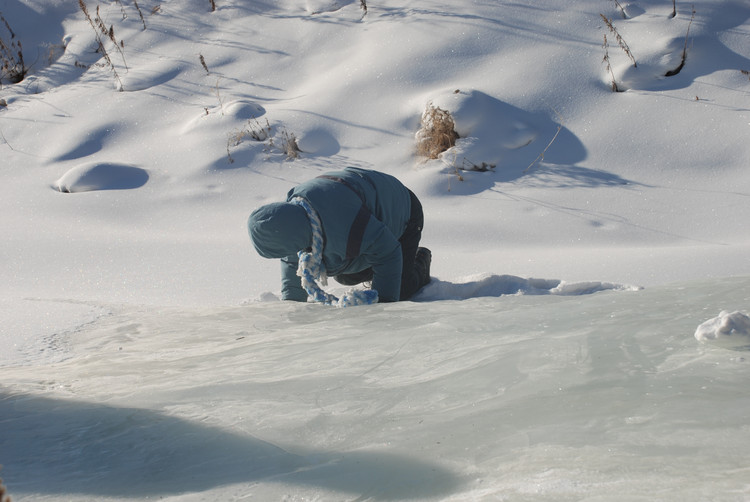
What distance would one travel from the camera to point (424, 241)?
4543mm

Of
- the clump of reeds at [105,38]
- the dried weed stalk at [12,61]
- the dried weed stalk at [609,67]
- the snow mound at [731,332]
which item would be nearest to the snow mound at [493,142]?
the dried weed stalk at [609,67]

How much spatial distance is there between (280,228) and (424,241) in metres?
1.87

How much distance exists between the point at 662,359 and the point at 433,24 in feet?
20.1

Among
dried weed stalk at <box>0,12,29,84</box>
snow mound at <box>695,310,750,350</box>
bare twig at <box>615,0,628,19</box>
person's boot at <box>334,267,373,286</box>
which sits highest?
bare twig at <box>615,0,628,19</box>

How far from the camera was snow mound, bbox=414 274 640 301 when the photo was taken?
10.4 ft

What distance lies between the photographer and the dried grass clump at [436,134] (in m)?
5.71

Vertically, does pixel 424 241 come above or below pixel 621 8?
below

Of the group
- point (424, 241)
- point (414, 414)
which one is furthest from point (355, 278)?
point (414, 414)

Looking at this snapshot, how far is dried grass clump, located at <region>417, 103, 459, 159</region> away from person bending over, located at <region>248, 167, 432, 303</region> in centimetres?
249

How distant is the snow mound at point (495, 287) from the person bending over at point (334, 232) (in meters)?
0.21

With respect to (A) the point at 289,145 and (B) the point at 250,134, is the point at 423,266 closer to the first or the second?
(A) the point at 289,145

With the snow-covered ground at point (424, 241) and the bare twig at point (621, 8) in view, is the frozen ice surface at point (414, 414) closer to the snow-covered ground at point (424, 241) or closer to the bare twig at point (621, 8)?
the snow-covered ground at point (424, 241)

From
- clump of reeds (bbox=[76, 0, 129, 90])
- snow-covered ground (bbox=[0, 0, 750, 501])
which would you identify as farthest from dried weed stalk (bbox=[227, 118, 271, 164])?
clump of reeds (bbox=[76, 0, 129, 90])

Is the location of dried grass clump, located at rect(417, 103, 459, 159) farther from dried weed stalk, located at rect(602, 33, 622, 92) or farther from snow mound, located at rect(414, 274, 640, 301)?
snow mound, located at rect(414, 274, 640, 301)
